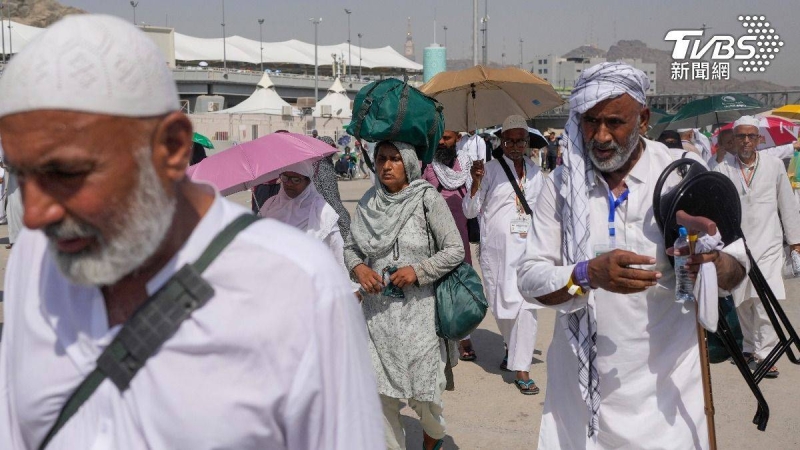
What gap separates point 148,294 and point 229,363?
8.2 inches

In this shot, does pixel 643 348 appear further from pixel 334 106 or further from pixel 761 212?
pixel 334 106

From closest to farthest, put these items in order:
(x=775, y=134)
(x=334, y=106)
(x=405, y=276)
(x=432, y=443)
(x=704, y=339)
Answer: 1. (x=704, y=339)
2. (x=405, y=276)
3. (x=432, y=443)
4. (x=775, y=134)
5. (x=334, y=106)

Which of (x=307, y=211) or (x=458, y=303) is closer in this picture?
(x=458, y=303)

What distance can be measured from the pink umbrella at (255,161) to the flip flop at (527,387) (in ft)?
7.74

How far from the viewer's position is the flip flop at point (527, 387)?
22.5ft

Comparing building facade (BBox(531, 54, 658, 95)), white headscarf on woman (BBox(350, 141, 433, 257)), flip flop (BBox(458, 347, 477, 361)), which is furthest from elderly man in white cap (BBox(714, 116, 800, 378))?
building facade (BBox(531, 54, 658, 95))

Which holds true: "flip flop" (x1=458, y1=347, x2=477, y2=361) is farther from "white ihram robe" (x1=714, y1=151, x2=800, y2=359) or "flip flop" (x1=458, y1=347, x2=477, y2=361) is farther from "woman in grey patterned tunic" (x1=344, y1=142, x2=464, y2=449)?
"woman in grey patterned tunic" (x1=344, y1=142, x2=464, y2=449)

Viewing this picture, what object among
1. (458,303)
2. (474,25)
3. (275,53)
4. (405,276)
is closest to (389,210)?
(405,276)

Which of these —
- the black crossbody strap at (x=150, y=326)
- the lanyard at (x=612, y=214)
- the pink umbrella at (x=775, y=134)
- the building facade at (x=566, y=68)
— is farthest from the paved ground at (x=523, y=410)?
the building facade at (x=566, y=68)

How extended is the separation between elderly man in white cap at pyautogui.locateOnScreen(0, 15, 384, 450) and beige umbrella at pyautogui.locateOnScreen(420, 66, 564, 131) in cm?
592

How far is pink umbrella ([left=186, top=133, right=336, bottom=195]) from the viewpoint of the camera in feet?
18.1

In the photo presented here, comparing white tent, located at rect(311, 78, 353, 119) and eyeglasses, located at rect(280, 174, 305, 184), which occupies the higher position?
white tent, located at rect(311, 78, 353, 119)

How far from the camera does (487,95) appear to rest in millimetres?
7836

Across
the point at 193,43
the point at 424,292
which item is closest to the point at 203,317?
the point at 424,292
